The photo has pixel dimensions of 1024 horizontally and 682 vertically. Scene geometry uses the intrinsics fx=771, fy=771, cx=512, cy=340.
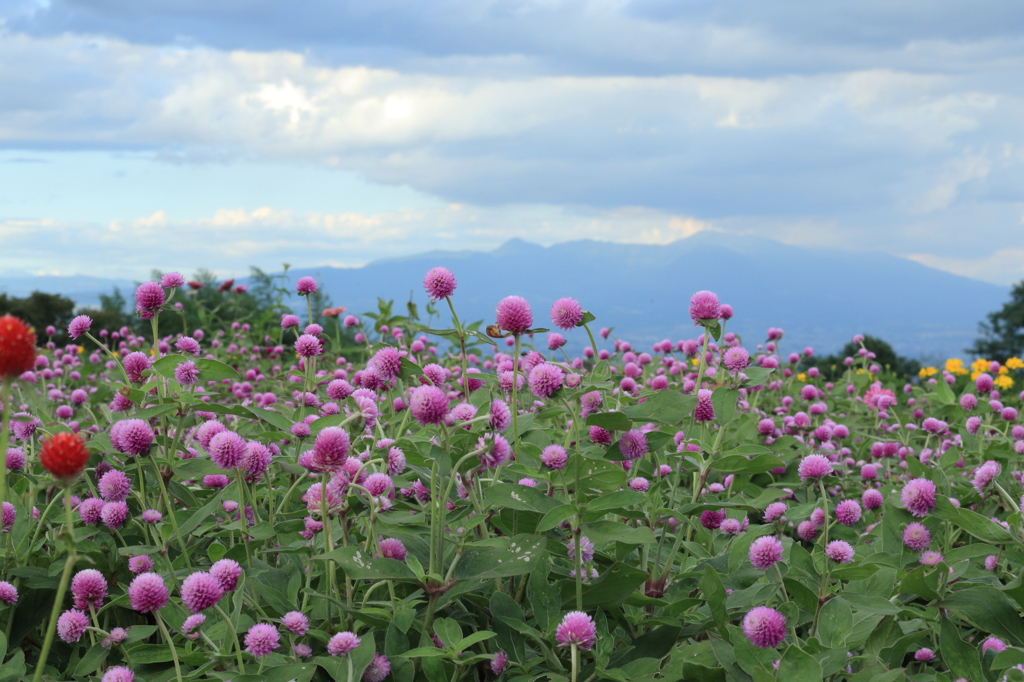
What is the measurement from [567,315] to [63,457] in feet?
4.37

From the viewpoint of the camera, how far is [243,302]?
495 inches

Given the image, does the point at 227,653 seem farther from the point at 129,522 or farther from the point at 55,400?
the point at 55,400

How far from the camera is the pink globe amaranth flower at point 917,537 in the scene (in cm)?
224

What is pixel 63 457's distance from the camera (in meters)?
1.12

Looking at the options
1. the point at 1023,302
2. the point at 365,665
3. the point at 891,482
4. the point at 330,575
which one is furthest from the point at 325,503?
the point at 1023,302

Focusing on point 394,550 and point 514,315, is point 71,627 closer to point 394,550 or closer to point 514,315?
point 394,550


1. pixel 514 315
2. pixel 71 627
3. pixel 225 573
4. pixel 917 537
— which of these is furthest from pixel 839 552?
pixel 71 627

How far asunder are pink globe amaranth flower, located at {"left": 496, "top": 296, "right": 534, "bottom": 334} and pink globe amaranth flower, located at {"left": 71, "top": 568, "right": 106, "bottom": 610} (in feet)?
3.95

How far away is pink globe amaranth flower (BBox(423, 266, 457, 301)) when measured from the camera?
2.22m

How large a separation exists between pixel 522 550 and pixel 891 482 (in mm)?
3210

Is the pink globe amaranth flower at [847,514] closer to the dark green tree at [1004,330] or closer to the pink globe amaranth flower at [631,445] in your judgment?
the pink globe amaranth flower at [631,445]

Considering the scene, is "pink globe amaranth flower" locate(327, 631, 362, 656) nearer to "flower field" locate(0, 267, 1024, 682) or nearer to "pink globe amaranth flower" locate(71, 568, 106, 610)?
"flower field" locate(0, 267, 1024, 682)

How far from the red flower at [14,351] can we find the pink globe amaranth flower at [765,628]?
5.01 feet

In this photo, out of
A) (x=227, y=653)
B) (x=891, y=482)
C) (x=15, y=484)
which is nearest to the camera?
(x=227, y=653)
